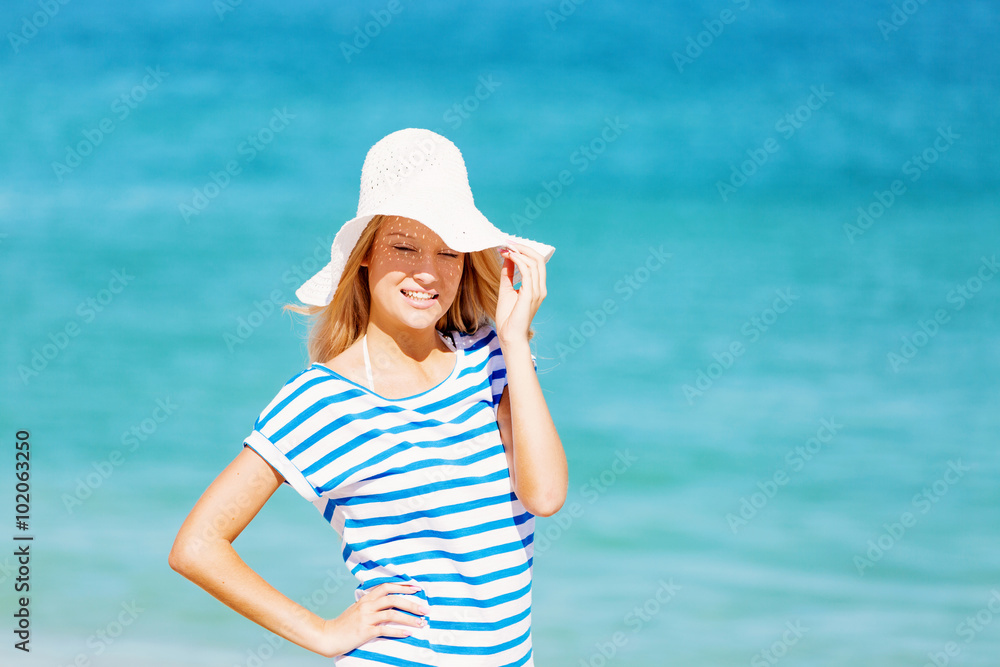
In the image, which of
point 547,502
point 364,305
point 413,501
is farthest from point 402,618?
point 364,305

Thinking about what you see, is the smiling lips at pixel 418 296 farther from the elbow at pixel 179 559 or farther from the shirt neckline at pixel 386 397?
the elbow at pixel 179 559

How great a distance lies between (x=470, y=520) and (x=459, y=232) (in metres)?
0.63

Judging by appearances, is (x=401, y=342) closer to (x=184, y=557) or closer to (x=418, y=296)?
(x=418, y=296)

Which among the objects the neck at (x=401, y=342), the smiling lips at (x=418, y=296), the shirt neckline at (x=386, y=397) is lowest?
the shirt neckline at (x=386, y=397)

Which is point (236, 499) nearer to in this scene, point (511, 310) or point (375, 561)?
point (375, 561)

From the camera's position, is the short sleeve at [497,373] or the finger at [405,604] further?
the short sleeve at [497,373]

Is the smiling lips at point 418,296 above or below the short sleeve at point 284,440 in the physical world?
above

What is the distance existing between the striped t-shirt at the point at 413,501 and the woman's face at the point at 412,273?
20cm

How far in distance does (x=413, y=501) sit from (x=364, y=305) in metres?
0.52

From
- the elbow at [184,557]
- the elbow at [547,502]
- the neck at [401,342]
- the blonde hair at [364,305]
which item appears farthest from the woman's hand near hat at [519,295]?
the elbow at [184,557]

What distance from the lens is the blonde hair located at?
7.73 ft

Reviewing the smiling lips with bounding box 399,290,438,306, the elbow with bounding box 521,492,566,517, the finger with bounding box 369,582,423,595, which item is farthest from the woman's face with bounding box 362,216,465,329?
the finger with bounding box 369,582,423,595

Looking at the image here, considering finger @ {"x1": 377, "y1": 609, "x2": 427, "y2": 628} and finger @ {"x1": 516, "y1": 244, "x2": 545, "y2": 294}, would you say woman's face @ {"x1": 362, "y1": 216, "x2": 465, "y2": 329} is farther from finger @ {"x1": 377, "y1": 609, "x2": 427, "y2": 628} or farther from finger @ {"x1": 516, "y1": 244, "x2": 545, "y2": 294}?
finger @ {"x1": 377, "y1": 609, "x2": 427, "y2": 628}

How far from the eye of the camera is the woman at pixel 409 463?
85.5 inches
